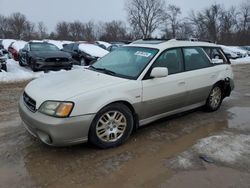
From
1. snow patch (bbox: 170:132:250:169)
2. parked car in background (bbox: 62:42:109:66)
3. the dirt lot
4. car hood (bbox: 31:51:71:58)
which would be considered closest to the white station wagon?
the dirt lot

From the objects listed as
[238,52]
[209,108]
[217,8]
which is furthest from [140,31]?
[209,108]

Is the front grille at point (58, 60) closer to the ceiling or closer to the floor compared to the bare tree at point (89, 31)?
closer to the floor

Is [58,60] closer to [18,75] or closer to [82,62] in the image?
[18,75]

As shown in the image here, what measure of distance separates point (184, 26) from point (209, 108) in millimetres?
62322

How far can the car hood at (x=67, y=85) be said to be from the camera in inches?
147

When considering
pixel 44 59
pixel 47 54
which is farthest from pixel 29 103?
pixel 47 54

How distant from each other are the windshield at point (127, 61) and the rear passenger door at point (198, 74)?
852mm

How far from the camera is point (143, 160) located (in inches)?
147

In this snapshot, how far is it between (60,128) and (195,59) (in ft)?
10.2

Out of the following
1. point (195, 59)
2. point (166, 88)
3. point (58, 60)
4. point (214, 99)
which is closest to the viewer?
point (166, 88)

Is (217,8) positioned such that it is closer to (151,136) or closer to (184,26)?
(184,26)

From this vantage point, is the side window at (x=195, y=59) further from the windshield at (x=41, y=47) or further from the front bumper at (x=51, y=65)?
the windshield at (x=41, y=47)

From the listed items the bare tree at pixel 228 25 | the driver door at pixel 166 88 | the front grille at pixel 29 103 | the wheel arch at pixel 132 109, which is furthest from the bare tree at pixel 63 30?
the wheel arch at pixel 132 109

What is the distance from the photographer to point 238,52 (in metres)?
27.1
